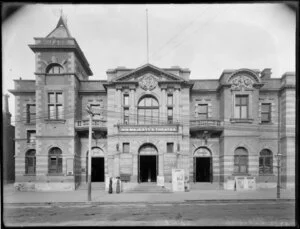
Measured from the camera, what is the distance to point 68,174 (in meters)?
20.6

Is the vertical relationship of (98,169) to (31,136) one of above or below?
below

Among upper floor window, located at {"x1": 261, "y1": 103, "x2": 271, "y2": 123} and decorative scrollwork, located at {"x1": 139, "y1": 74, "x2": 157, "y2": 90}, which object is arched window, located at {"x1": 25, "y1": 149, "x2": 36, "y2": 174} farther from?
upper floor window, located at {"x1": 261, "y1": 103, "x2": 271, "y2": 123}

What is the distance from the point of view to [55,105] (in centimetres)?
2112

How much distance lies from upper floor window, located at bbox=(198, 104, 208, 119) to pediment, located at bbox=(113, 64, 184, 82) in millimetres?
3741

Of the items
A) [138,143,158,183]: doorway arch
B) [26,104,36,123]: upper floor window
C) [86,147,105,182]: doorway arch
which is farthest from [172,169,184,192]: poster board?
[26,104,36,123]: upper floor window

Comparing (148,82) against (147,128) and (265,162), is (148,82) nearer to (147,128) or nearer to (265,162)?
(147,128)

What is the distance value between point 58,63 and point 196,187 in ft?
57.4

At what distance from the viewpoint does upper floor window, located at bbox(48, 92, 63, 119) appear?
21.1 meters

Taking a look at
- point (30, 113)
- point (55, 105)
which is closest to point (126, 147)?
point (55, 105)

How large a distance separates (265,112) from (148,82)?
11.9 metres

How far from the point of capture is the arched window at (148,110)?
2134 cm

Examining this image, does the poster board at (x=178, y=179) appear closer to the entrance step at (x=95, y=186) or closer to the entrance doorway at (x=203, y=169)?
the entrance doorway at (x=203, y=169)

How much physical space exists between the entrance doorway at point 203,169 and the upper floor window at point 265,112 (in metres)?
6.71

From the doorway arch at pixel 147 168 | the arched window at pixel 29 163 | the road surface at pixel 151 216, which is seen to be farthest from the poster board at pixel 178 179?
the arched window at pixel 29 163
